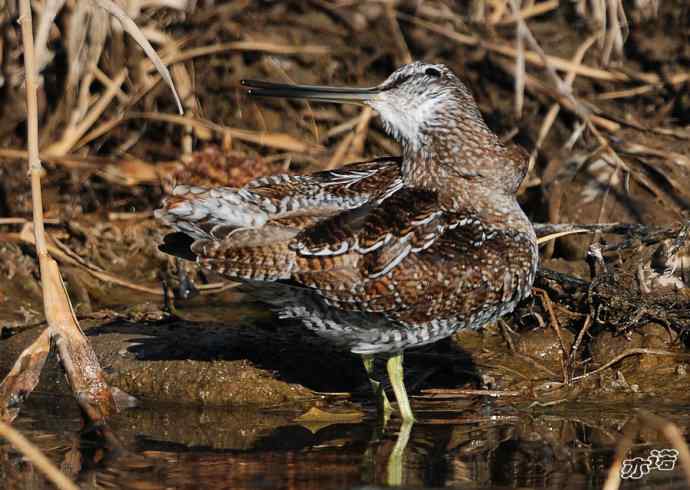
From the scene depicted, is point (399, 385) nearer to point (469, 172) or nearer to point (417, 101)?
point (469, 172)

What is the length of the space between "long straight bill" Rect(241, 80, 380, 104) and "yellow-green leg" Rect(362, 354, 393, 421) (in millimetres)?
1108

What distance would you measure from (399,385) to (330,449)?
0.60 metres

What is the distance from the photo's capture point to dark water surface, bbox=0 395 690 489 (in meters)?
4.03

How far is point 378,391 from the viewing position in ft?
16.8

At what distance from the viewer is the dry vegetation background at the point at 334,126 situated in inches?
234

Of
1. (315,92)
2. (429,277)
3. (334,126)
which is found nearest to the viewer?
(429,277)

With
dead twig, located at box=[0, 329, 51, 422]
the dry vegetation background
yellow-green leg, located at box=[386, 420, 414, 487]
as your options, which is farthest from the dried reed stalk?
the dry vegetation background

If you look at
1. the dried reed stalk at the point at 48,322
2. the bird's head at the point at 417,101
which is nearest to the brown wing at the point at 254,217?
the bird's head at the point at 417,101

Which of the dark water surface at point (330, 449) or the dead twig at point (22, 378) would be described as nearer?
the dark water surface at point (330, 449)

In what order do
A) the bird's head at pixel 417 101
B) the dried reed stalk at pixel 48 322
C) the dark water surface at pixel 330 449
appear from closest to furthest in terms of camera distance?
the dark water surface at pixel 330 449 → the dried reed stalk at pixel 48 322 → the bird's head at pixel 417 101

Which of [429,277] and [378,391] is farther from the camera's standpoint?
[378,391]

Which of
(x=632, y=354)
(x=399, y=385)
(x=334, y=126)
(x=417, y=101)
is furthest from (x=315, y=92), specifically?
(x=334, y=126)

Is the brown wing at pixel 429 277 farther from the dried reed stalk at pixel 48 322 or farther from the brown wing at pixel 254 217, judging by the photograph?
the dried reed stalk at pixel 48 322

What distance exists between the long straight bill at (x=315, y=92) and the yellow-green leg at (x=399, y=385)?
111cm
